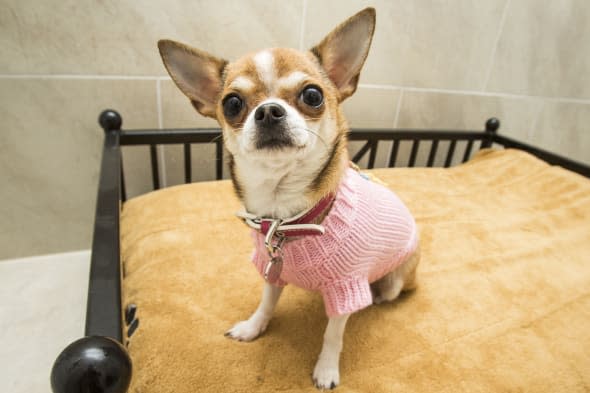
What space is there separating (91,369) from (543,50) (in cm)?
245

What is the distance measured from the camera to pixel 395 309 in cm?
90

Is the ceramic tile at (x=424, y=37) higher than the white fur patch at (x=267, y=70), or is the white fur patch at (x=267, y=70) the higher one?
the ceramic tile at (x=424, y=37)

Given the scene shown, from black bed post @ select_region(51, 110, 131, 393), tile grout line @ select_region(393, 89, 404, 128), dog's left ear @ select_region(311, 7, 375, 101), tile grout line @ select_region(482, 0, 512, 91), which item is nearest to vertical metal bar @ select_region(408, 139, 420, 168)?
tile grout line @ select_region(393, 89, 404, 128)

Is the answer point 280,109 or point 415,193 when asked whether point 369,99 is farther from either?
point 280,109

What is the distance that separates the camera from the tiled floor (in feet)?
2.97

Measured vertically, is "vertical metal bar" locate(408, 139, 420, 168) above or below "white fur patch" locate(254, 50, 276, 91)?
below

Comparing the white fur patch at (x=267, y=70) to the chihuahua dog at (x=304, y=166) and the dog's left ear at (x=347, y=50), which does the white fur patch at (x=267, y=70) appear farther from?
the dog's left ear at (x=347, y=50)

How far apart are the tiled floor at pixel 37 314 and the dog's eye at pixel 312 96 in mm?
978

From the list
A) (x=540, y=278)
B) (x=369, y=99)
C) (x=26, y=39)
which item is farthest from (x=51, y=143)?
(x=540, y=278)

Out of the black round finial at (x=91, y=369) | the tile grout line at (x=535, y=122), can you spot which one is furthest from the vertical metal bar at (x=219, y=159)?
the tile grout line at (x=535, y=122)

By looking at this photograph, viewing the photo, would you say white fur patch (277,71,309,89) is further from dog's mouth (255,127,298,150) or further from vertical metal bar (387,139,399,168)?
vertical metal bar (387,139,399,168)

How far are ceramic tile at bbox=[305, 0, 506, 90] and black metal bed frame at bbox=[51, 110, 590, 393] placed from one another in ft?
0.92

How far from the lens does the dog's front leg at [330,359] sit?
2.24 feet

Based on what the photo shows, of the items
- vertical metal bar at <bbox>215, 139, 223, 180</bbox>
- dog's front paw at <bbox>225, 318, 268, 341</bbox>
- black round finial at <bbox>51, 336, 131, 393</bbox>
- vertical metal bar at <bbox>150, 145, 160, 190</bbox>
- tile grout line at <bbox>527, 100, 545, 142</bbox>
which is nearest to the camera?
black round finial at <bbox>51, 336, 131, 393</bbox>
